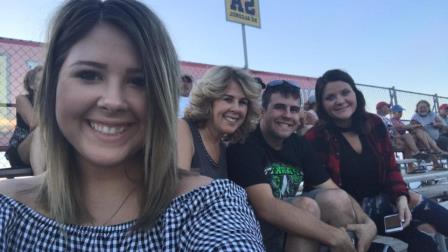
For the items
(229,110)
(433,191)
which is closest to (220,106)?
(229,110)

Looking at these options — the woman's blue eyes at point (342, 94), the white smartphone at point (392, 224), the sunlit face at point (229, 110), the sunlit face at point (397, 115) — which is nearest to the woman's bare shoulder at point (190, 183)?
the sunlit face at point (229, 110)

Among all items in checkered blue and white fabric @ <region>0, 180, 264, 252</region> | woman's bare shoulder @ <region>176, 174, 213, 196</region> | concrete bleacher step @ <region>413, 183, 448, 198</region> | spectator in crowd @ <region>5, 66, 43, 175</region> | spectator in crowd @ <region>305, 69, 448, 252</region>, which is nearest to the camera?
checkered blue and white fabric @ <region>0, 180, 264, 252</region>

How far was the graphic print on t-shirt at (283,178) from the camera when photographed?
2.36 meters

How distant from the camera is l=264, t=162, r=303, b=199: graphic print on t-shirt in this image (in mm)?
2363

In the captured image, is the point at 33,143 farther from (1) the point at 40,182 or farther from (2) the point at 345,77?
(2) the point at 345,77

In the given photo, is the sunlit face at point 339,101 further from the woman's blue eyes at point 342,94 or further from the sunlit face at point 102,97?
the sunlit face at point 102,97

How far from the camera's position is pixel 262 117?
2674mm

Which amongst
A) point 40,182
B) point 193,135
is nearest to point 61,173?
point 40,182

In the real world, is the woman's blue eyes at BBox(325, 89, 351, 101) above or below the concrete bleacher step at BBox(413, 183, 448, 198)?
above

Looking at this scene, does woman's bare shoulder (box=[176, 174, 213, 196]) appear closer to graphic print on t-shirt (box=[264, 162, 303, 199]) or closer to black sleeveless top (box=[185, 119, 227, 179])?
black sleeveless top (box=[185, 119, 227, 179])

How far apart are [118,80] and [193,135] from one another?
4.55 feet

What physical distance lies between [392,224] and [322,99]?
1091mm

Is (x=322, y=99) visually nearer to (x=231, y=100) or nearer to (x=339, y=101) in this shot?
(x=339, y=101)

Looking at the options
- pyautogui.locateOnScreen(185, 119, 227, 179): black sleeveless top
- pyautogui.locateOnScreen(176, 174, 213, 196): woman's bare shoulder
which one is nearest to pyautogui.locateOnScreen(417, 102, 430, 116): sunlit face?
pyautogui.locateOnScreen(185, 119, 227, 179): black sleeveless top
